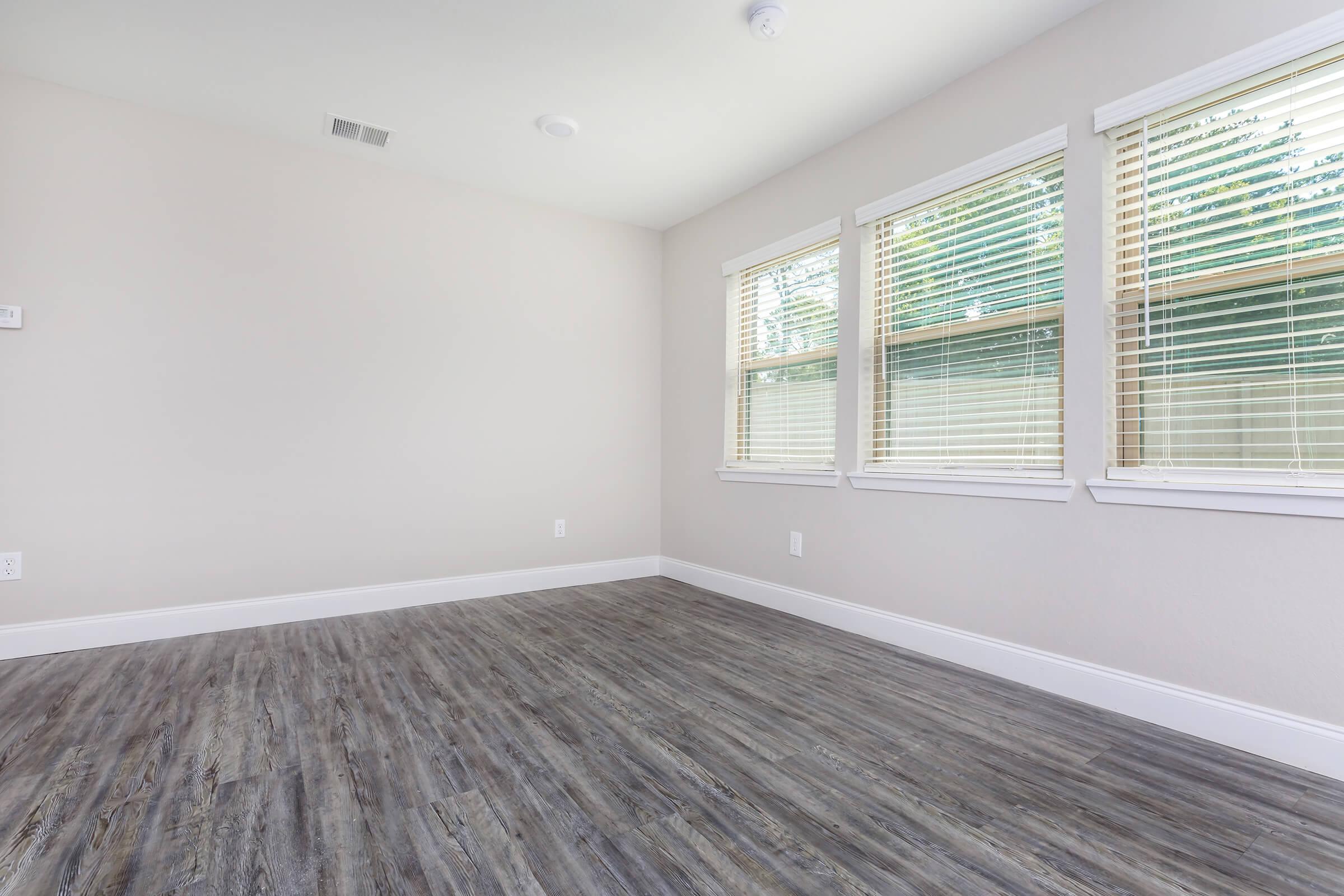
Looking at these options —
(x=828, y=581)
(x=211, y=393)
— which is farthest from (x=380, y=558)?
(x=828, y=581)

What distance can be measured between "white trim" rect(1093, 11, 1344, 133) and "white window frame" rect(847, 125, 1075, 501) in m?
0.19

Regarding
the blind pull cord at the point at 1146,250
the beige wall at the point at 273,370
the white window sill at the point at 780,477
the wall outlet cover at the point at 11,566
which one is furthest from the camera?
the white window sill at the point at 780,477

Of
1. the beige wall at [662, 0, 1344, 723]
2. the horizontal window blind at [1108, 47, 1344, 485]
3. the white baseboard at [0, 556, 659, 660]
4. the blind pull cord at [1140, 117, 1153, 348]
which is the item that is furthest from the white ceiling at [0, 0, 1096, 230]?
the white baseboard at [0, 556, 659, 660]

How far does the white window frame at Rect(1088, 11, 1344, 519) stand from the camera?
6.01ft

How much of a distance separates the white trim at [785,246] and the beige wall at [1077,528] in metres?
0.07

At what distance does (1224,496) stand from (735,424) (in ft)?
8.46

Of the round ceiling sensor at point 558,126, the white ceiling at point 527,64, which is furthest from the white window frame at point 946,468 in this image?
the round ceiling sensor at point 558,126

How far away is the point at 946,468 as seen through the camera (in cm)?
287

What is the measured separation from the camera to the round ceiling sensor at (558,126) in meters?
3.12

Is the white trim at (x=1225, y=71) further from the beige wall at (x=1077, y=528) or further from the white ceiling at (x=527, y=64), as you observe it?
the white ceiling at (x=527, y=64)

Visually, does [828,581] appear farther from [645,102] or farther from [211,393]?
[211,393]

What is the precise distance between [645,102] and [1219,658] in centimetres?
318

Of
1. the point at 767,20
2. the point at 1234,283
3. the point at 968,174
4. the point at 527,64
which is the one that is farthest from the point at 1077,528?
the point at 527,64

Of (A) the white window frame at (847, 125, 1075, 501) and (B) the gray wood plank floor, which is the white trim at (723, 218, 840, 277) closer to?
(A) the white window frame at (847, 125, 1075, 501)
